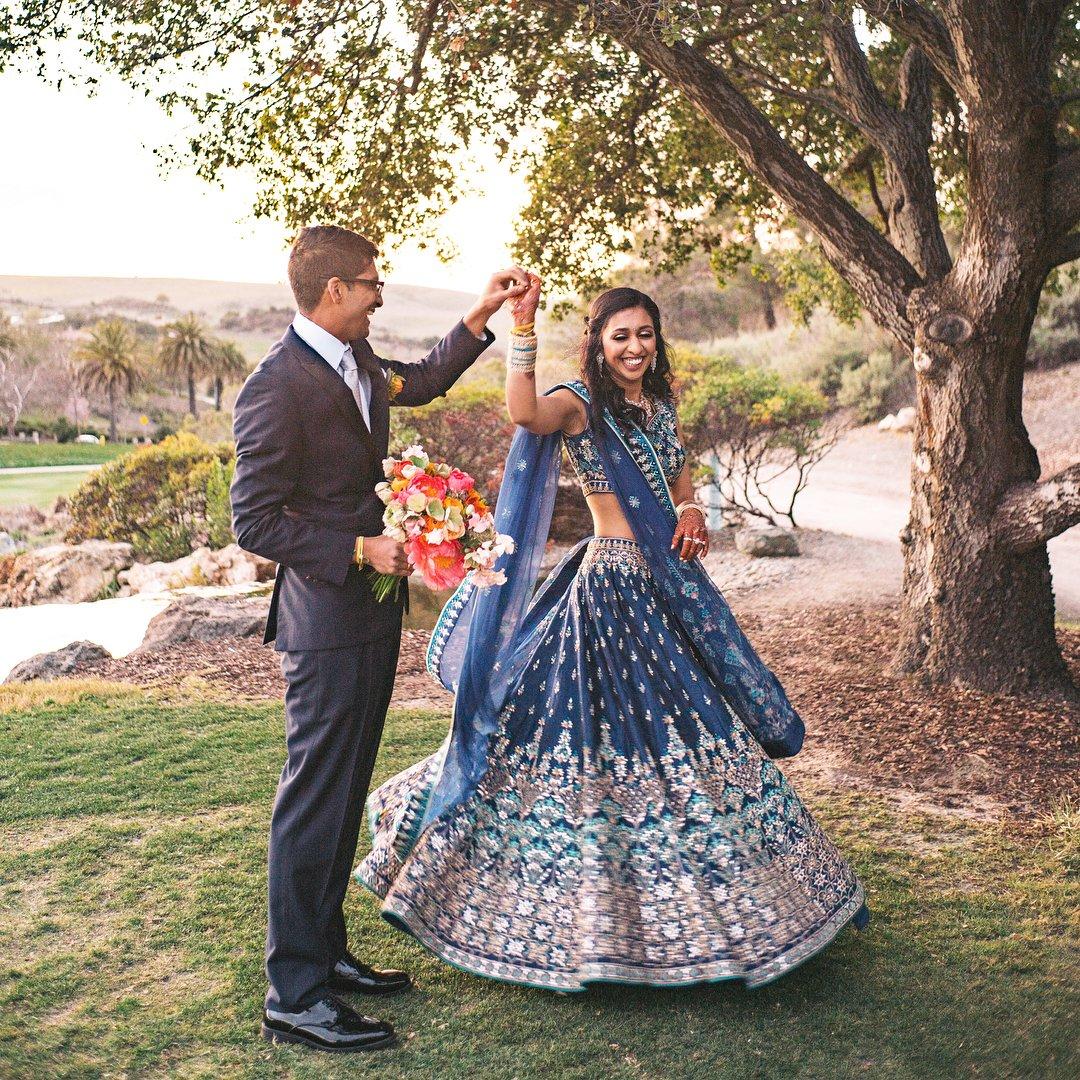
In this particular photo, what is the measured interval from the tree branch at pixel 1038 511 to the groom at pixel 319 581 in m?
3.97

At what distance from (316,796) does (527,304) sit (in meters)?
1.42

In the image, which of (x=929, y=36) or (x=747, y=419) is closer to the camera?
(x=929, y=36)

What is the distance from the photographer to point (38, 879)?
4.29 m

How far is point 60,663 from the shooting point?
7969 millimetres

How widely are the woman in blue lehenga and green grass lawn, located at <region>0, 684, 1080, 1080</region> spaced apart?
0.53 feet

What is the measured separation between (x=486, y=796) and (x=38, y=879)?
1940 millimetres

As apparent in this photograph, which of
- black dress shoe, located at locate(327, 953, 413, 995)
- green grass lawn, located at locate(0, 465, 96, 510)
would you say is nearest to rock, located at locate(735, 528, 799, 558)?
black dress shoe, located at locate(327, 953, 413, 995)

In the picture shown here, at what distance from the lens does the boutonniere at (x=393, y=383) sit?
10.9 ft

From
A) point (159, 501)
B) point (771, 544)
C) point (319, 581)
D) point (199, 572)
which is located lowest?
point (199, 572)

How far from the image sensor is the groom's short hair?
294cm

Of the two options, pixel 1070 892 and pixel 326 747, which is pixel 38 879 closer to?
pixel 326 747

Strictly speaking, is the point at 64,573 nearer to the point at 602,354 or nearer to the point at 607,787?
the point at 602,354

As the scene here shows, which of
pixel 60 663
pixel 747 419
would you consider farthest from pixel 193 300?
pixel 60 663

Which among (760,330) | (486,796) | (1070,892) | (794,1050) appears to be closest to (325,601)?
(486,796)
